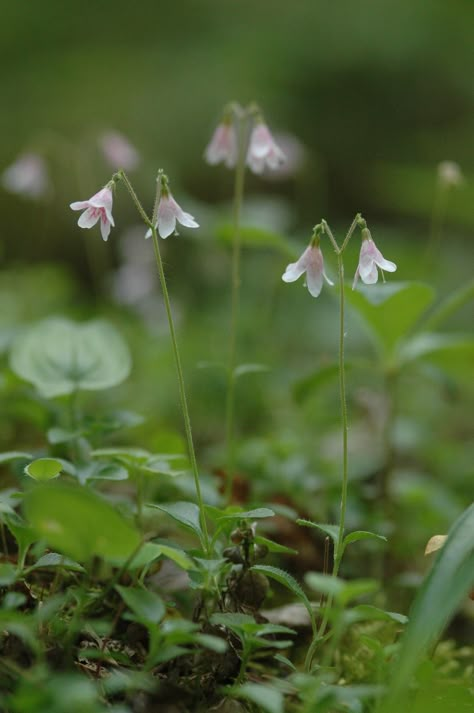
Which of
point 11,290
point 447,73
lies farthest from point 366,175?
point 11,290

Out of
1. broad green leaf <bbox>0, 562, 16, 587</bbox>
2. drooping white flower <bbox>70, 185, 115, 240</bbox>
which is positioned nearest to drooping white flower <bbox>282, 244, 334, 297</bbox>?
drooping white flower <bbox>70, 185, 115, 240</bbox>

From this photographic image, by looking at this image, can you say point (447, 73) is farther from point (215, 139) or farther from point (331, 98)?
point (215, 139)

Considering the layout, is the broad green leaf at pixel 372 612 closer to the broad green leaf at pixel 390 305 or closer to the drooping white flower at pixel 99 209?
the drooping white flower at pixel 99 209

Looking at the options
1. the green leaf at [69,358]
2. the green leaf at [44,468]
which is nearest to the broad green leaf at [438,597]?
the green leaf at [44,468]

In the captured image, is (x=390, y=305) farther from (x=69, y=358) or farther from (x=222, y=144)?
(x=69, y=358)

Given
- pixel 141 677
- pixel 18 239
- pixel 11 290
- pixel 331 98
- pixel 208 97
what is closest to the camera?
pixel 141 677
